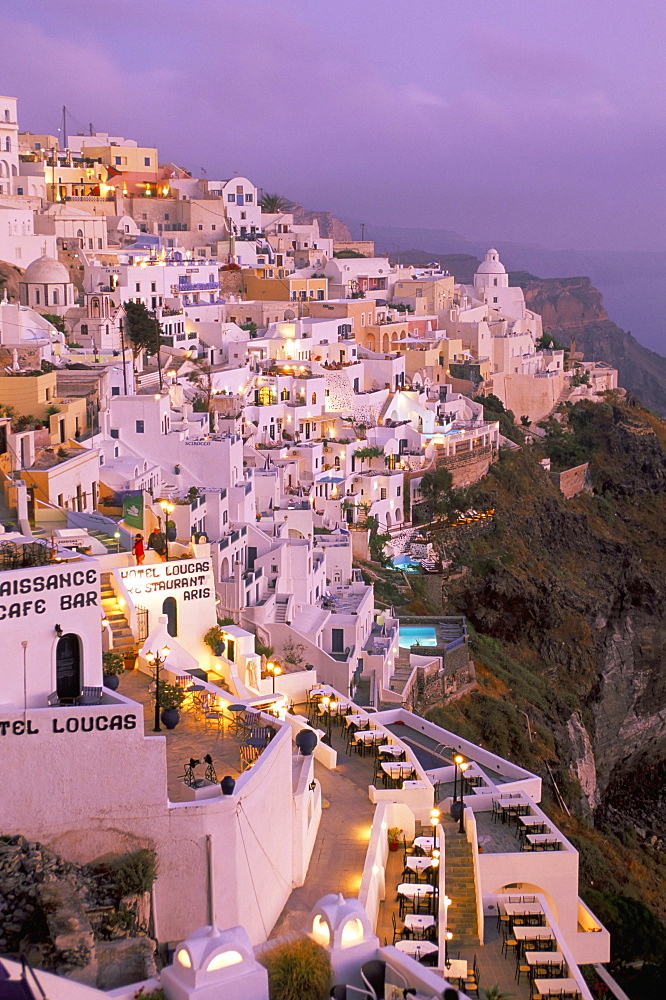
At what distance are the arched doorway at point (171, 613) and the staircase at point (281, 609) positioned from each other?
788 cm

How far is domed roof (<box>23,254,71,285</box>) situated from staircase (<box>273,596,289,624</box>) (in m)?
16.7

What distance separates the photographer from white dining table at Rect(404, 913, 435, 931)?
13664 millimetres

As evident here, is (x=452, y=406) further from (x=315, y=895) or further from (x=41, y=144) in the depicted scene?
(x=315, y=895)

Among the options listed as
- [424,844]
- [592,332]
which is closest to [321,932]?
[424,844]

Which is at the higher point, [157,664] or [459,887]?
[157,664]

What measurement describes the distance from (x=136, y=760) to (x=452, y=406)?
111ft

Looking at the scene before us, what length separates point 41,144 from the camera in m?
59.8

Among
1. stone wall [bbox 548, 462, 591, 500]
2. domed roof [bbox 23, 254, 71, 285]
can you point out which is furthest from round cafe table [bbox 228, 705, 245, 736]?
stone wall [bbox 548, 462, 591, 500]

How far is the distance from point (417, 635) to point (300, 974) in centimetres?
2199

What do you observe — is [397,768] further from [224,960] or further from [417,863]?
[224,960]

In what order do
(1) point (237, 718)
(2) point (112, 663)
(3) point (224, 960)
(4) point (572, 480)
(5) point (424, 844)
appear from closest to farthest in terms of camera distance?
(3) point (224, 960) → (1) point (237, 718) → (2) point (112, 663) → (5) point (424, 844) → (4) point (572, 480)

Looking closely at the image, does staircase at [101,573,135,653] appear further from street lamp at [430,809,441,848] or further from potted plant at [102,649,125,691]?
street lamp at [430,809,441,848]

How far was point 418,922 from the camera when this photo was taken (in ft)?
45.0

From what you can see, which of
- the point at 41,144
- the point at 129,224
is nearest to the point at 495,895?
the point at 129,224
